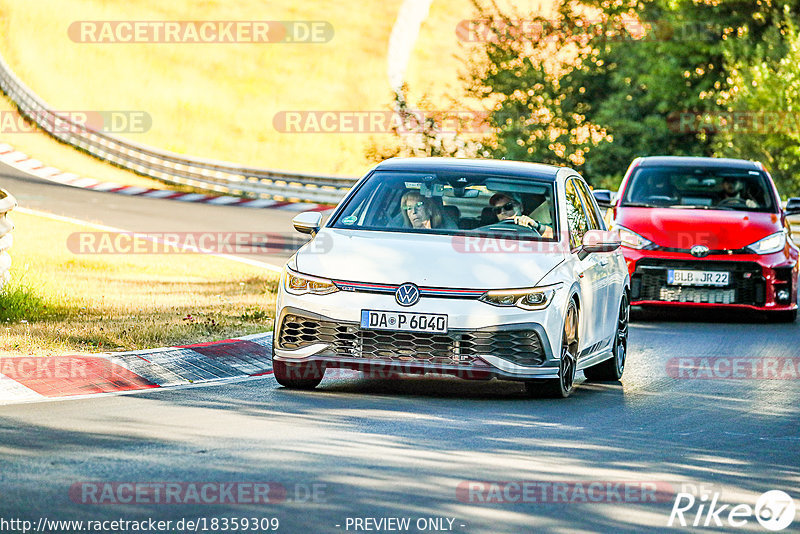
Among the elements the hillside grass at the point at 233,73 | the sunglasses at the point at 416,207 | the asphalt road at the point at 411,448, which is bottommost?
the asphalt road at the point at 411,448

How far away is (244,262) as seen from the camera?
20.9 meters

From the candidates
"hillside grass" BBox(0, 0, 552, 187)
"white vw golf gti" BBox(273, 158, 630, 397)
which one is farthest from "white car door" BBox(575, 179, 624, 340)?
"hillside grass" BBox(0, 0, 552, 187)

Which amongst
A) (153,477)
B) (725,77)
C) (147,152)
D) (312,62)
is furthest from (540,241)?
(312,62)

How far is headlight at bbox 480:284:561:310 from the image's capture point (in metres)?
9.71

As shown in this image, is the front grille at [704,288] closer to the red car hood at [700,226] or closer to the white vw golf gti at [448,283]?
the red car hood at [700,226]

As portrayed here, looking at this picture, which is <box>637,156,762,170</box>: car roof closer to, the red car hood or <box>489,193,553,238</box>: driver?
the red car hood

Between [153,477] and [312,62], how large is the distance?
2662 inches

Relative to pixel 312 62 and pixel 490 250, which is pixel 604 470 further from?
pixel 312 62

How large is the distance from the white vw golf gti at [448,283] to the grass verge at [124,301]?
6.50 feet

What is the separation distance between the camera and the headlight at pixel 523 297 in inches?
382

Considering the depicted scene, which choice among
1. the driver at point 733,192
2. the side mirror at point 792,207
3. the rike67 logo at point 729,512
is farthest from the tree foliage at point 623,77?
the rike67 logo at point 729,512

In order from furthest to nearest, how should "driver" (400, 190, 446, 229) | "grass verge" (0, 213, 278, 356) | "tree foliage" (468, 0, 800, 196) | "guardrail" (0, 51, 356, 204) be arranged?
"guardrail" (0, 51, 356, 204)
"tree foliage" (468, 0, 800, 196)
"grass verge" (0, 213, 278, 356)
"driver" (400, 190, 446, 229)

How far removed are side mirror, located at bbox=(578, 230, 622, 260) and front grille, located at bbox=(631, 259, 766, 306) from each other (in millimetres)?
4828

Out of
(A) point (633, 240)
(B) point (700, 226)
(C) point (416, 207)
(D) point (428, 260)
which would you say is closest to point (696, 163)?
(B) point (700, 226)
